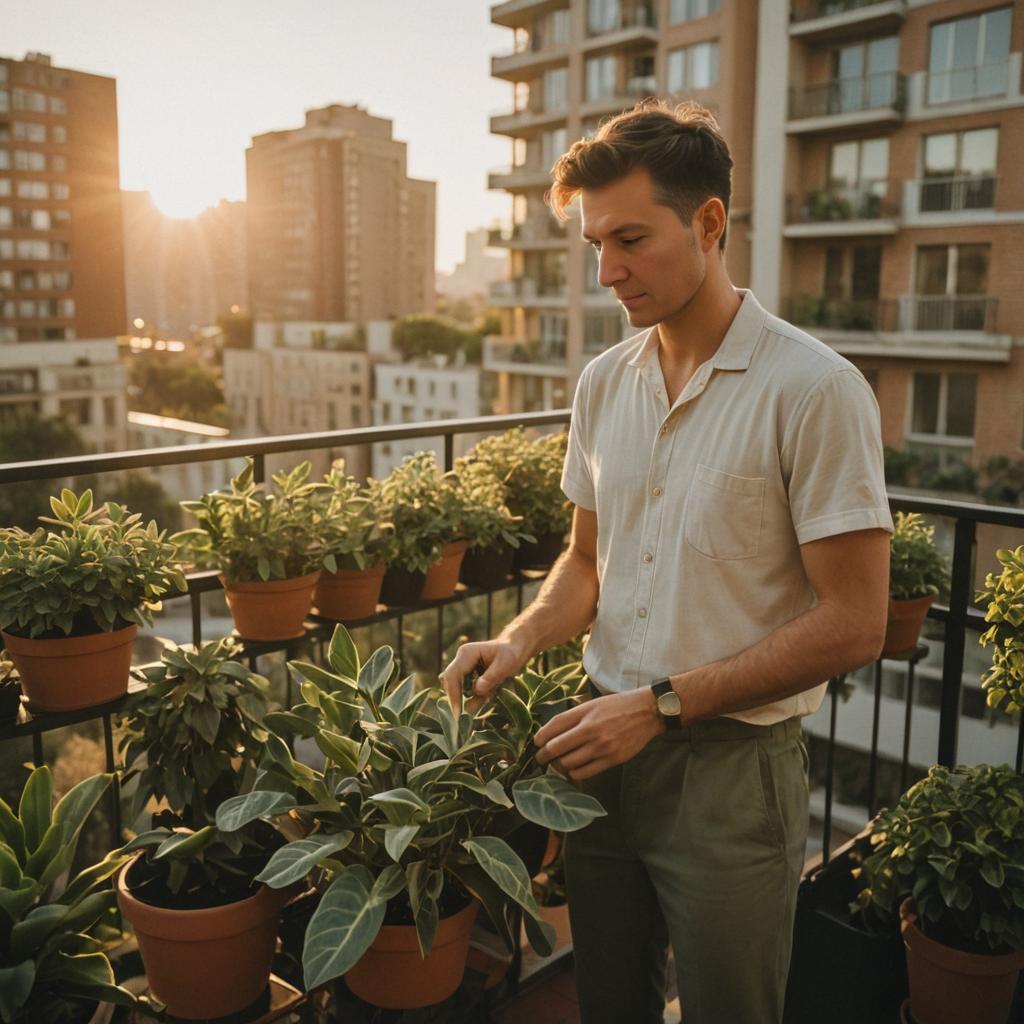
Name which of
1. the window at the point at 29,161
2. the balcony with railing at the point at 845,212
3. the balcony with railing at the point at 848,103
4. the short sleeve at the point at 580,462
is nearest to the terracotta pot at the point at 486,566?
the short sleeve at the point at 580,462

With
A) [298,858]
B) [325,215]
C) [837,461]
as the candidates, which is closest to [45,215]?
[298,858]

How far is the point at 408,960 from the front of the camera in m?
1.38

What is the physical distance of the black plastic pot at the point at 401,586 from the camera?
259 cm

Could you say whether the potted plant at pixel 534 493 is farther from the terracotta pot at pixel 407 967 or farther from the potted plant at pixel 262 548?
the terracotta pot at pixel 407 967

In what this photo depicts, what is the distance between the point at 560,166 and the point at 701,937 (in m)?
1.08

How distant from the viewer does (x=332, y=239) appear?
51000 millimetres

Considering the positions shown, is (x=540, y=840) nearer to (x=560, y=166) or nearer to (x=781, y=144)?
(x=560, y=166)

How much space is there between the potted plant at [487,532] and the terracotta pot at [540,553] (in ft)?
0.14

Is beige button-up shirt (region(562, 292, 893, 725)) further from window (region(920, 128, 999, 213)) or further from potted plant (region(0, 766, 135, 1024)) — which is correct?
window (region(920, 128, 999, 213))

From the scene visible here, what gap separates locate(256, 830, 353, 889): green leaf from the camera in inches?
48.6

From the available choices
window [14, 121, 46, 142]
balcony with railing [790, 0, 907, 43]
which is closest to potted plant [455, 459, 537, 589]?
balcony with railing [790, 0, 907, 43]

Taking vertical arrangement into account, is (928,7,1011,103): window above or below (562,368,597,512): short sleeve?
above

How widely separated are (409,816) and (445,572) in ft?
4.78

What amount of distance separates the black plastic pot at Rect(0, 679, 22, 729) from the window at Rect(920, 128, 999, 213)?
18188 mm
